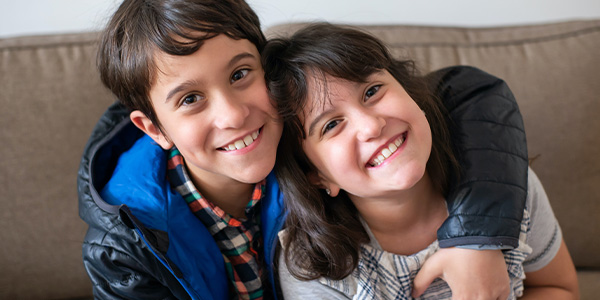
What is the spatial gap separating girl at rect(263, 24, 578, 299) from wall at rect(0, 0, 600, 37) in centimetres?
50

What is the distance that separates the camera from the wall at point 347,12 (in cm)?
→ 145

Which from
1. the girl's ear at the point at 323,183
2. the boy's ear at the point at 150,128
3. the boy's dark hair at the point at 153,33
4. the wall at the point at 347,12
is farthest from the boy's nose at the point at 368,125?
the wall at the point at 347,12

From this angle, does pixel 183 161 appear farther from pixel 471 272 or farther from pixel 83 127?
pixel 471 272

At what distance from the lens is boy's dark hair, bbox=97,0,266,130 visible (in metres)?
0.89

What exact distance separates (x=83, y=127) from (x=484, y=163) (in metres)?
0.91

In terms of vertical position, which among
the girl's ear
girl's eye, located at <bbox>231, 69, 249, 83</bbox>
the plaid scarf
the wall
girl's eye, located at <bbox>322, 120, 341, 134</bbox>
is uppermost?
girl's eye, located at <bbox>231, 69, 249, 83</bbox>

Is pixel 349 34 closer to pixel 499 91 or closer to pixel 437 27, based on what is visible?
pixel 499 91

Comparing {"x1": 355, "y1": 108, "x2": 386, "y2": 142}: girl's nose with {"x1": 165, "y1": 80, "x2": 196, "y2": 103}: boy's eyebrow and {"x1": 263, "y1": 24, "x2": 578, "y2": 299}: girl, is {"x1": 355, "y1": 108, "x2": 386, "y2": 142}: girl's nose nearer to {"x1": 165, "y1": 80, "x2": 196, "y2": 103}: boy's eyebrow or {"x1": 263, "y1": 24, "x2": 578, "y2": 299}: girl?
{"x1": 263, "y1": 24, "x2": 578, "y2": 299}: girl

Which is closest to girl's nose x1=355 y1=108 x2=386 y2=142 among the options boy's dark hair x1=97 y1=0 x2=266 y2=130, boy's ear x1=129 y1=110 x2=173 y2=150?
boy's dark hair x1=97 y1=0 x2=266 y2=130

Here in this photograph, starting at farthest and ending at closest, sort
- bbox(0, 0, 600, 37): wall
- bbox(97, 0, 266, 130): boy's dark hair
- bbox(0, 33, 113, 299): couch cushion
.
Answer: bbox(0, 0, 600, 37): wall
bbox(0, 33, 113, 299): couch cushion
bbox(97, 0, 266, 130): boy's dark hair

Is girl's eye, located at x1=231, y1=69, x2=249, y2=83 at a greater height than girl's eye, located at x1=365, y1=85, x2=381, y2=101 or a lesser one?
greater

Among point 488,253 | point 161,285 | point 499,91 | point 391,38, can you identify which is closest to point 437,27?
point 391,38

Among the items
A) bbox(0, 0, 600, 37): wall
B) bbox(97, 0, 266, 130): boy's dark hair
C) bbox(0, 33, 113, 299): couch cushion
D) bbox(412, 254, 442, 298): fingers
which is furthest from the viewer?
bbox(0, 0, 600, 37): wall

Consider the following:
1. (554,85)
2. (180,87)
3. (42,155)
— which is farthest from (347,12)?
(42,155)
